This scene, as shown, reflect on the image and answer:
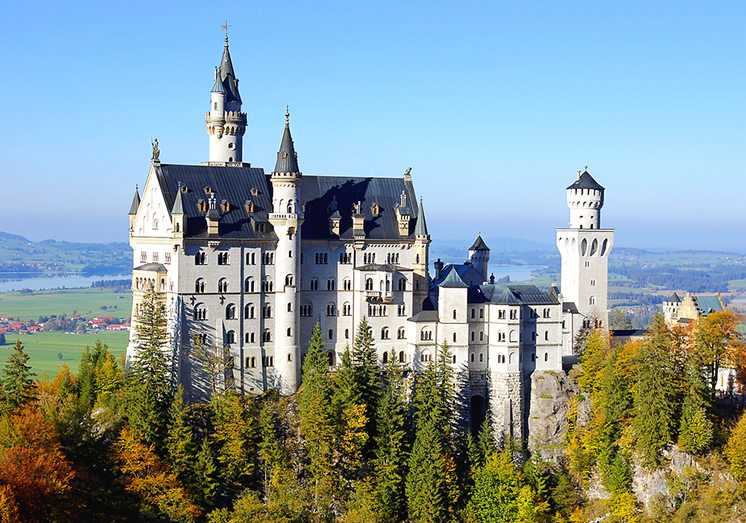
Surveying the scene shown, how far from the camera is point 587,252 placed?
112375mm

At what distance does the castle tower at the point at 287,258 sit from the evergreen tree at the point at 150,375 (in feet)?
35.6

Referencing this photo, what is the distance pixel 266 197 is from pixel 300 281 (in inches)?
336

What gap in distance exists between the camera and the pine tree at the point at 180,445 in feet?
284

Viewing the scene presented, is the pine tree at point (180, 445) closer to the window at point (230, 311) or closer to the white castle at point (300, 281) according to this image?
the white castle at point (300, 281)

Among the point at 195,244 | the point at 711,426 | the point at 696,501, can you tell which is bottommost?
the point at 696,501

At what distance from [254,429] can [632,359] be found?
117 ft

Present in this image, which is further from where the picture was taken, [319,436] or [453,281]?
[453,281]

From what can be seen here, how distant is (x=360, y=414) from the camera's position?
303ft

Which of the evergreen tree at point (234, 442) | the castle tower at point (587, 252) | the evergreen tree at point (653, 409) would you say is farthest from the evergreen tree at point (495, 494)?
the castle tower at point (587, 252)

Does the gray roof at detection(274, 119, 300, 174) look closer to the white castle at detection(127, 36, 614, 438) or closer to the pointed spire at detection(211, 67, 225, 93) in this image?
the white castle at detection(127, 36, 614, 438)

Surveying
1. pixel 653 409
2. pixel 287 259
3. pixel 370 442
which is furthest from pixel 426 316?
pixel 653 409

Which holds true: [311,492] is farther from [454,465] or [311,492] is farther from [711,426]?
[711,426]

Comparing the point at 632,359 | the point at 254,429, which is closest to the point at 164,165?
the point at 254,429

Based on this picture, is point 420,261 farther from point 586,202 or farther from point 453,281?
point 586,202
